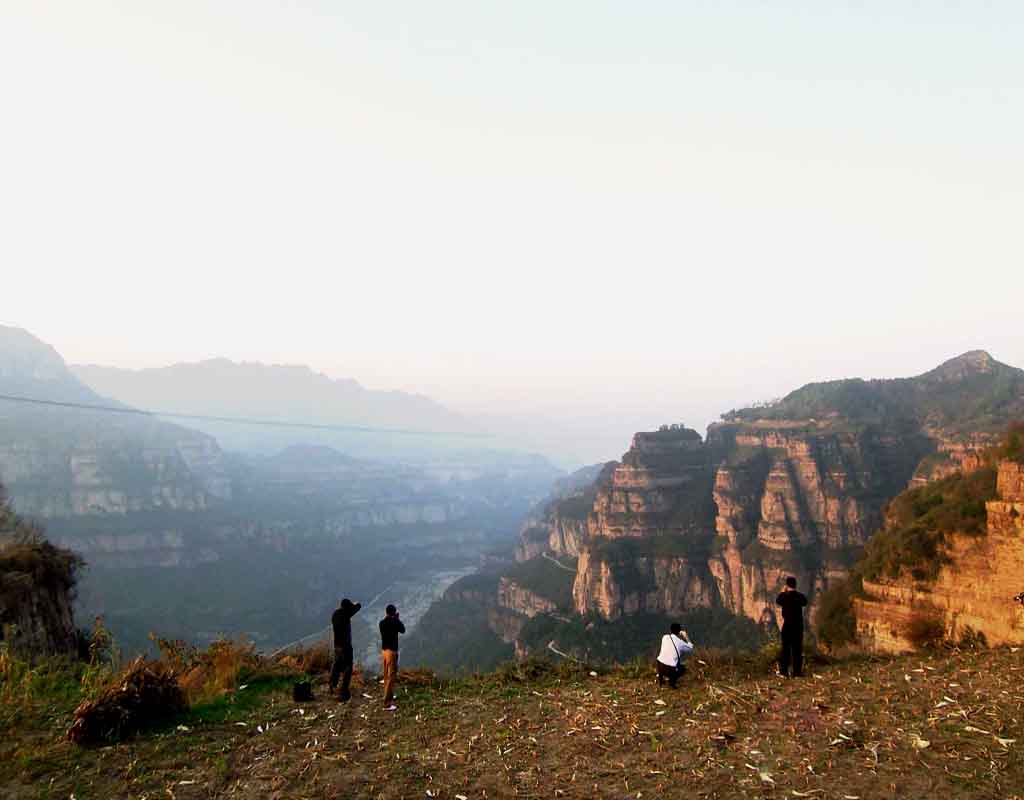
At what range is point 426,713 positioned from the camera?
14.7 m

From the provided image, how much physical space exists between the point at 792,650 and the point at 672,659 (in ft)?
10.6

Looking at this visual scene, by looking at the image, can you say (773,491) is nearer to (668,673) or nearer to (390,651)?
(668,673)

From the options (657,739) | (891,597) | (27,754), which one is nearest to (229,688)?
(27,754)

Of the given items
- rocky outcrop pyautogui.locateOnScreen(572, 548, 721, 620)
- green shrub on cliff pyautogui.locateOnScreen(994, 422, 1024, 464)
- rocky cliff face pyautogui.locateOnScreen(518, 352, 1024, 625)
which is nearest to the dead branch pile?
green shrub on cliff pyautogui.locateOnScreen(994, 422, 1024, 464)

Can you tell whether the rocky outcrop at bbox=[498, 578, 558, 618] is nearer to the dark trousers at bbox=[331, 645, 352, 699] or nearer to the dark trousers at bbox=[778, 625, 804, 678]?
the dark trousers at bbox=[778, 625, 804, 678]

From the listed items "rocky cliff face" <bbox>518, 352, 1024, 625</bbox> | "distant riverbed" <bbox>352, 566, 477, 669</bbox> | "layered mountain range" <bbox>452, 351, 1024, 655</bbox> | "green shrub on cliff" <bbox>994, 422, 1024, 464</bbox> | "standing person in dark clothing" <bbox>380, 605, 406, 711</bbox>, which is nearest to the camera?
"standing person in dark clothing" <bbox>380, 605, 406, 711</bbox>

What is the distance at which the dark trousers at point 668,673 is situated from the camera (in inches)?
642

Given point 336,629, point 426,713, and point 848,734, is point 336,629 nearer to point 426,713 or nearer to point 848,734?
point 426,713

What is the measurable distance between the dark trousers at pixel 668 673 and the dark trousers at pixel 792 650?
2.73 meters

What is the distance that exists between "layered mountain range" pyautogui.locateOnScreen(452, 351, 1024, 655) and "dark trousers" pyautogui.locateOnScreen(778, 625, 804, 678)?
65.4 m

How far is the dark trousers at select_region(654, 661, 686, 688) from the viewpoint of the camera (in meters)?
16.3

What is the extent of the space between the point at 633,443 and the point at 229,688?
118053 millimetres

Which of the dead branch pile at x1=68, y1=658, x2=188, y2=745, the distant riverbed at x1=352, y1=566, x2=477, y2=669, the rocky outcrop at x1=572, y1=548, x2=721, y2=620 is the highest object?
the dead branch pile at x1=68, y1=658, x2=188, y2=745

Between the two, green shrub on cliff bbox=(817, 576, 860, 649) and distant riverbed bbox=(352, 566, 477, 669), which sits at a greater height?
green shrub on cliff bbox=(817, 576, 860, 649)
